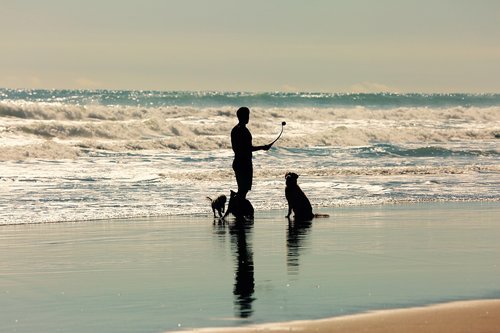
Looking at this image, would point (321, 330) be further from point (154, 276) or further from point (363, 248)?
point (363, 248)

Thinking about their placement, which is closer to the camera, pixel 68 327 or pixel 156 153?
pixel 68 327

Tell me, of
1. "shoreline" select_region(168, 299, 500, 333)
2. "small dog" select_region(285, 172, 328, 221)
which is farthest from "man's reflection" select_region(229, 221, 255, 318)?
"small dog" select_region(285, 172, 328, 221)

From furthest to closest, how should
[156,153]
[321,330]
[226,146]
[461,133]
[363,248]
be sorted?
1. [461,133]
2. [226,146]
3. [156,153]
4. [363,248]
5. [321,330]

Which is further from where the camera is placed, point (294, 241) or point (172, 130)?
point (172, 130)

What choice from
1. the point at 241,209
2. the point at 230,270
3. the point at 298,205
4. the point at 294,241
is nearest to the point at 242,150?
the point at 241,209

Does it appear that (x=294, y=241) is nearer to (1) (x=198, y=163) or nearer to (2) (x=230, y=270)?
(2) (x=230, y=270)

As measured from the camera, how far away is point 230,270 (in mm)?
10641

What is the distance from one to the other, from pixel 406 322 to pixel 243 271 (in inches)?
121

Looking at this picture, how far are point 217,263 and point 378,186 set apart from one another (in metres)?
12.0

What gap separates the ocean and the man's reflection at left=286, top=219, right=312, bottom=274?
2.99 m

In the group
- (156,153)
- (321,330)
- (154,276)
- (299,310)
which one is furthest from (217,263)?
(156,153)

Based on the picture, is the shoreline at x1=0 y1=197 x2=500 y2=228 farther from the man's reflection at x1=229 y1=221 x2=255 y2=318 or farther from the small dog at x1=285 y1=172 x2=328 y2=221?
the man's reflection at x1=229 y1=221 x2=255 y2=318

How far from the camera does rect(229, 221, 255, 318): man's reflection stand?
28.2 feet

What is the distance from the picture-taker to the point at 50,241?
43.8ft
